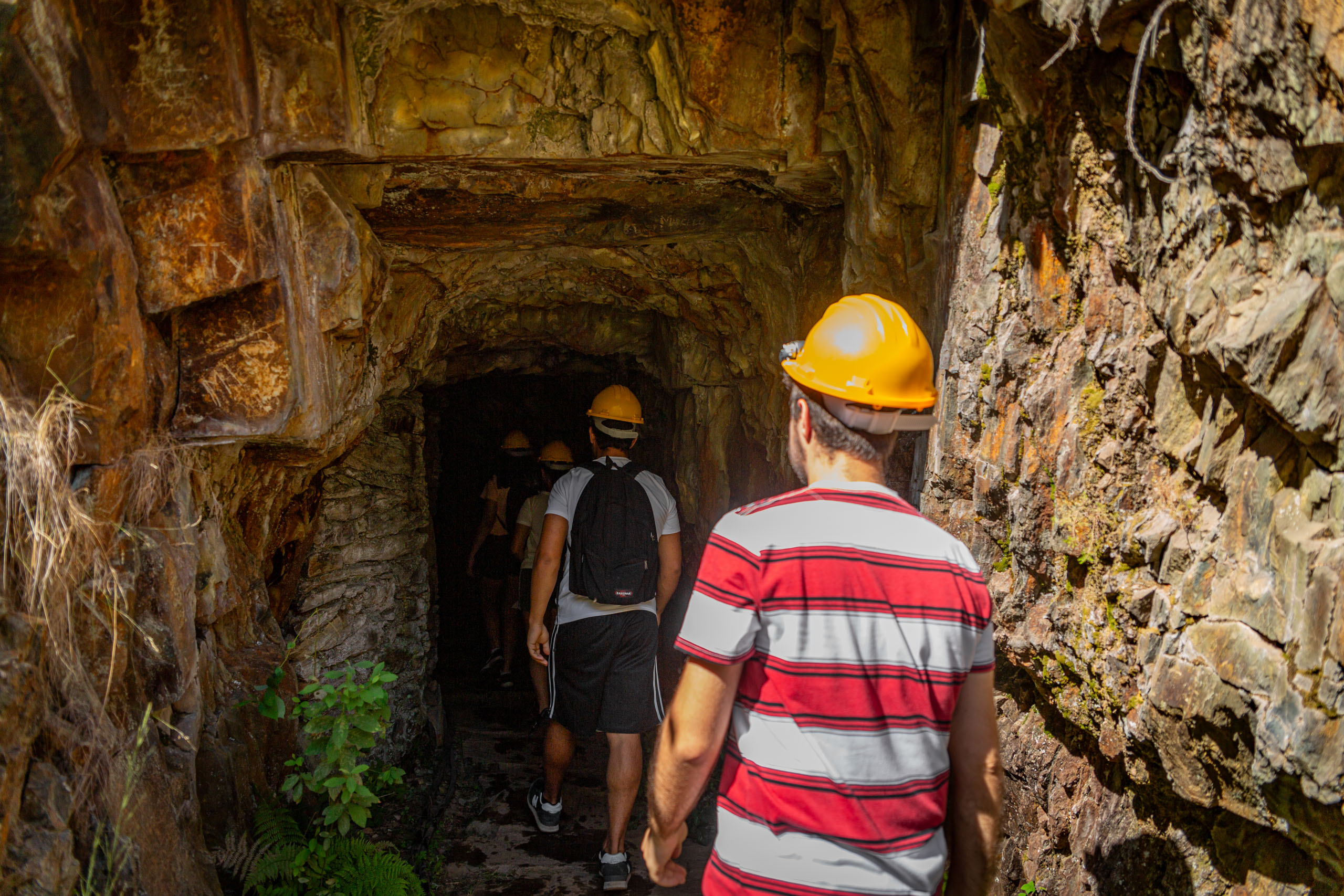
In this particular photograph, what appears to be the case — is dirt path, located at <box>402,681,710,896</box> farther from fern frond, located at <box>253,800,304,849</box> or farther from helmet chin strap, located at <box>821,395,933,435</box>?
helmet chin strap, located at <box>821,395,933,435</box>

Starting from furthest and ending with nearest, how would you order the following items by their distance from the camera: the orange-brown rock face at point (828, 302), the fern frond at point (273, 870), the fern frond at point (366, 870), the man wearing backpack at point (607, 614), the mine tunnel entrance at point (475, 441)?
the mine tunnel entrance at point (475, 441), the man wearing backpack at point (607, 614), the fern frond at point (366, 870), the fern frond at point (273, 870), the orange-brown rock face at point (828, 302)

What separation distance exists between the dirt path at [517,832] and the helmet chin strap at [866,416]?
2994mm

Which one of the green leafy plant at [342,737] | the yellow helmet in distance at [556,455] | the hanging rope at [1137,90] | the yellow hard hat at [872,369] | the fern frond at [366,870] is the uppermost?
the hanging rope at [1137,90]

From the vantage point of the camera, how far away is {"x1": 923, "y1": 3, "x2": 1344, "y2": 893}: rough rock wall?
1571 millimetres

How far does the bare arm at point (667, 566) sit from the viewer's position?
4328 millimetres

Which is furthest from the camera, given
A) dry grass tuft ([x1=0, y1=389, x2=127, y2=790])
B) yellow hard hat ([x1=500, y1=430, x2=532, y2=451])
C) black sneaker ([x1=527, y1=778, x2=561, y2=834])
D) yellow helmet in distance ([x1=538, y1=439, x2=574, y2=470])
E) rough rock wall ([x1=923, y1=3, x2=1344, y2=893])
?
yellow hard hat ([x1=500, y1=430, x2=532, y2=451])

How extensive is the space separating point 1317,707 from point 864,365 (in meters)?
1.05

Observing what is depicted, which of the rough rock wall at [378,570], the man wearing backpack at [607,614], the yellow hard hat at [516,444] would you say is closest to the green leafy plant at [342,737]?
the man wearing backpack at [607,614]

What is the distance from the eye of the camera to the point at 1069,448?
2.32 m

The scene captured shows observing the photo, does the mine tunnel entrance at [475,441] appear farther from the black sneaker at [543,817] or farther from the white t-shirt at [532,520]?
the black sneaker at [543,817]

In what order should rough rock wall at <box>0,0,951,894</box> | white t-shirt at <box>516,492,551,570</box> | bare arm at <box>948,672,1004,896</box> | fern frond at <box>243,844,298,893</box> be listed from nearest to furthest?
bare arm at <box>948,672,1004,896</box>
rough rock wall at <box>0,0,951,894</box>
fern frond at <box>243,844,298,893</box>
white t-shirt at <box>516,492,551,570</box>

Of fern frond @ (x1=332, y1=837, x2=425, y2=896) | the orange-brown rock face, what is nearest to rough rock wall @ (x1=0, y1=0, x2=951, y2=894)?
the orange-brown rock face

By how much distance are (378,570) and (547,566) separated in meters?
2.37

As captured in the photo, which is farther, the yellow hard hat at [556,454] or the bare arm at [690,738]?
the yellow hard hat at [556,454]
